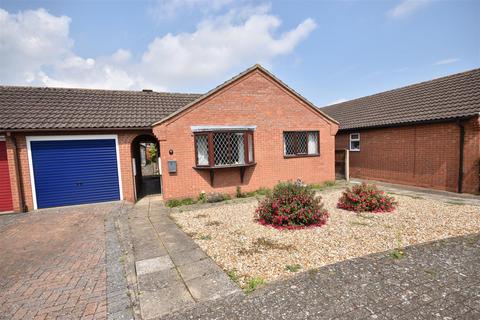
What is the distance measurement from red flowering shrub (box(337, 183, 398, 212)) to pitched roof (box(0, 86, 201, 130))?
7985 millimetres

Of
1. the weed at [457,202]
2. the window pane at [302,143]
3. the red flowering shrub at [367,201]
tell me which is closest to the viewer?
the red flowering shrub at [367,201]

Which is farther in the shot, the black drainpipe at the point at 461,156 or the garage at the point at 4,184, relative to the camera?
the black drainpipe at the point at 461,156

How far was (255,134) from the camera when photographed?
33.0ft

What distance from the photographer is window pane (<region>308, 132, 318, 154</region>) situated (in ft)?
36.9

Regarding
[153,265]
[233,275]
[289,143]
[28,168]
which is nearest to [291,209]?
[233,275]

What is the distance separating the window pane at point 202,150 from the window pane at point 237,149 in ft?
3.59

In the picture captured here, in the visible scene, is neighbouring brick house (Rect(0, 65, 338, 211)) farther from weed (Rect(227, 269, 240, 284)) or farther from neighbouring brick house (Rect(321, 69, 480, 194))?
weed (Rect(227, 269, 240, 284))

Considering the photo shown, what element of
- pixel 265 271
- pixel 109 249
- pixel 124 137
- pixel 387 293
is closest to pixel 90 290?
pixel 109 249

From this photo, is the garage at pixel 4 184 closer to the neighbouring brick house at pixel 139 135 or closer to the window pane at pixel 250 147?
the neighbouring brick house at pixel 139 135

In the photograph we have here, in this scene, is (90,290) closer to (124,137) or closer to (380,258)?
(380,258)

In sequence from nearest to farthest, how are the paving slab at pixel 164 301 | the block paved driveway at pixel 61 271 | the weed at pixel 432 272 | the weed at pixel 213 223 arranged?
1. the paving slab at pixel 164 301
2. the block paved driveway at pixel 61 271
3. the weed at pixel 432 272
4. the weed at pixel 213 223

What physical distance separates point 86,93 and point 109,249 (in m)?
8.96

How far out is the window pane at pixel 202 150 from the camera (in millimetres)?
9206

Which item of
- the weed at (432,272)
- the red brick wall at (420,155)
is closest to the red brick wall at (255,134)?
the red brick wall at (420,155)
